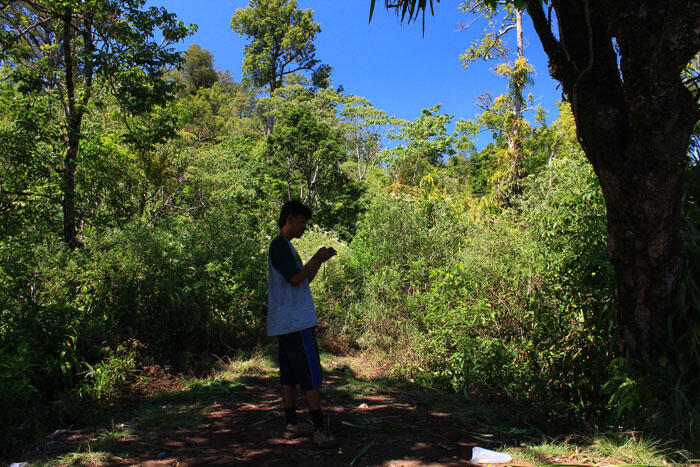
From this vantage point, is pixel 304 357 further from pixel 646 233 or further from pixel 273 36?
pixel 273 36

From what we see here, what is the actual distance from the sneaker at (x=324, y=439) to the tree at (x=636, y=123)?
2230 millimetres

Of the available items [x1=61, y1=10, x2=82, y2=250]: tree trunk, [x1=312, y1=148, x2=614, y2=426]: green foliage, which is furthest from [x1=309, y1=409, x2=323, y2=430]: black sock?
[x1=61, y1=10, x2=82, y2=250]: tree trunk

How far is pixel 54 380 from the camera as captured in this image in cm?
445

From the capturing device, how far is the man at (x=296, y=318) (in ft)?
10.2

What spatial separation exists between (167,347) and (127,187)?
562 cm

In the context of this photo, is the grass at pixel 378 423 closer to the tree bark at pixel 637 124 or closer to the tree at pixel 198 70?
the tree bark at pixel 637 124

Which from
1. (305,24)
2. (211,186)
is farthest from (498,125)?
(305,24)

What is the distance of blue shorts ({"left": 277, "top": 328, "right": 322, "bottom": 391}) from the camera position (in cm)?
313

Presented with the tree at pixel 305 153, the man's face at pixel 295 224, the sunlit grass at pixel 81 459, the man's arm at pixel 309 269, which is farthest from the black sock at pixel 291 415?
the tree at pixel 305 153

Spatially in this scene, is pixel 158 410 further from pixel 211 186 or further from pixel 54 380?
pixel 211 186

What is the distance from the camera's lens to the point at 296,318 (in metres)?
3.19

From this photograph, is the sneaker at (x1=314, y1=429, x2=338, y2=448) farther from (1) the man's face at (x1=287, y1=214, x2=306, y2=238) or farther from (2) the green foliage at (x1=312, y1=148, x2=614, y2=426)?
(2) the green foliage at (x1=312, y1=148, x2=614, y2=426)

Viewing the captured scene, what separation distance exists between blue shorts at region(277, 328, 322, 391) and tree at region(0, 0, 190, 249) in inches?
208

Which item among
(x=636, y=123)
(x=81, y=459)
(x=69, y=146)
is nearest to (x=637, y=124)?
(x=636, y=123)
